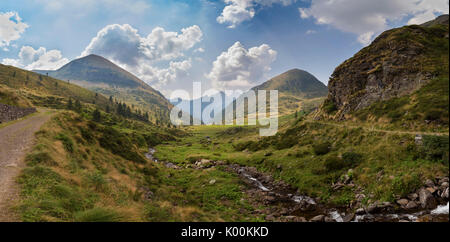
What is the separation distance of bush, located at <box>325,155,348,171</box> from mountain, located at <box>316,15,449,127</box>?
20.5ft

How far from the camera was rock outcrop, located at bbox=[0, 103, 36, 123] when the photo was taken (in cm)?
2952

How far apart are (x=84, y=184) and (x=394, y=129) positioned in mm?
24708

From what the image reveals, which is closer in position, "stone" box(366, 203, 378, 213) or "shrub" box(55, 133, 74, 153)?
"stone" box(366, 203, 378, 213)

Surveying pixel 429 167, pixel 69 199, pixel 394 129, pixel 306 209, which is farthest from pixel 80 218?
pixel 394 129

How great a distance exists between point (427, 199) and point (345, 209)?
562 centimetres

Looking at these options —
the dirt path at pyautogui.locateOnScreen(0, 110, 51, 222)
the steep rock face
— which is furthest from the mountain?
the dirt path at pyautogui.locateOnScreen(0, 110, 51, 222)

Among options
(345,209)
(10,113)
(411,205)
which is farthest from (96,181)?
(10,113)

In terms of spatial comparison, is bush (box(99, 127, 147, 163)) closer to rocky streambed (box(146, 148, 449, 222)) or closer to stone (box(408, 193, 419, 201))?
rocky streambed (box(146, 148, 449, 222))

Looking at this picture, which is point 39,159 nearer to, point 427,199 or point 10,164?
point 10,164

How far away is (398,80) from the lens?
17.9 metres

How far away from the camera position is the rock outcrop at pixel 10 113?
29525 millimetres

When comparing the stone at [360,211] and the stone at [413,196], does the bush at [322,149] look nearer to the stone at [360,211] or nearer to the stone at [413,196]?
the stone at [360,211]

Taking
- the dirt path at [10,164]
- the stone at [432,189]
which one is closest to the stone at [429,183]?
the stone at [432,189]
